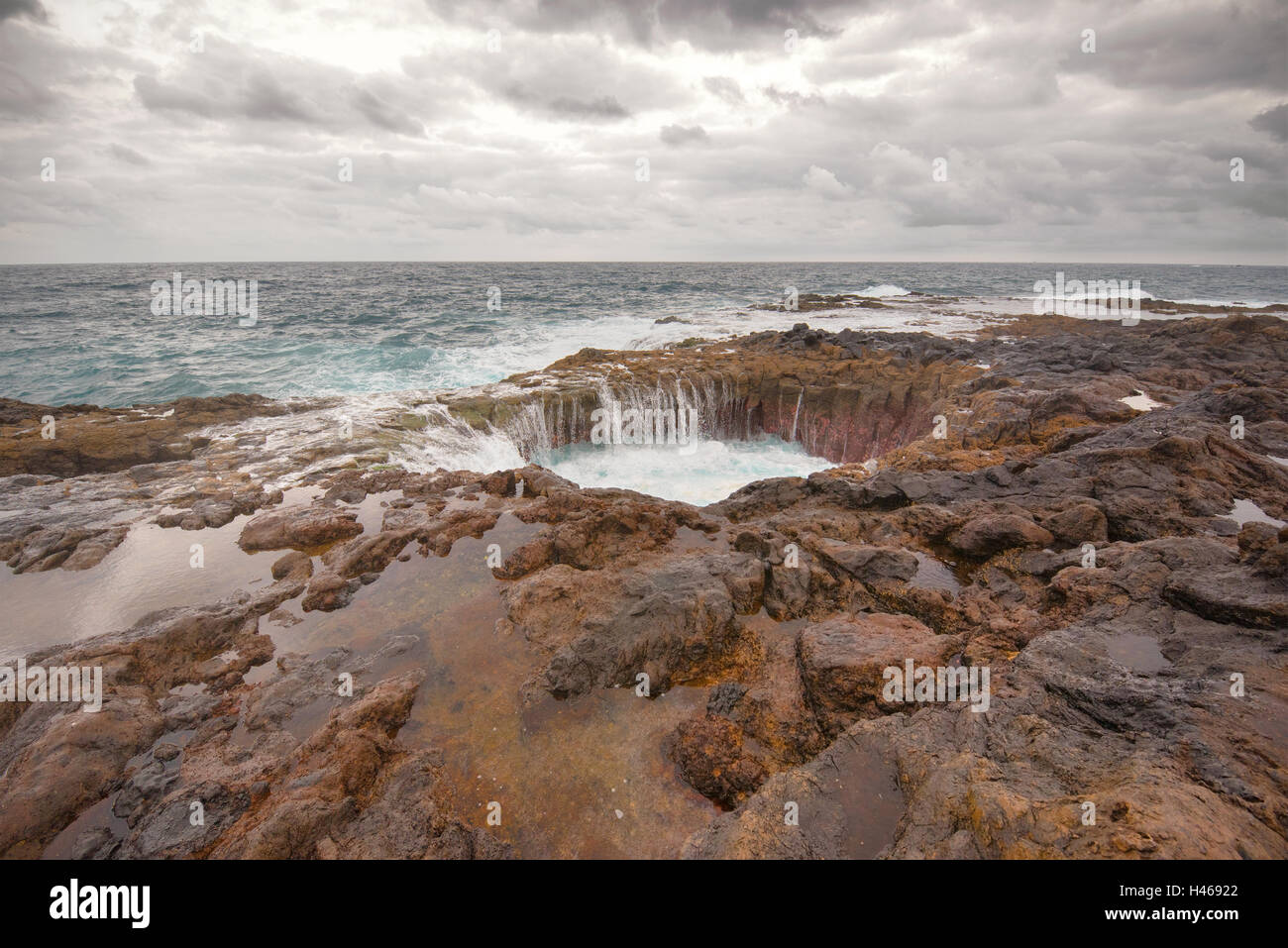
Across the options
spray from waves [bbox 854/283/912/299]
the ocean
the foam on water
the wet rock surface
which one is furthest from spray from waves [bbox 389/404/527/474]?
spray from waves [bbox 854/283/912/299]

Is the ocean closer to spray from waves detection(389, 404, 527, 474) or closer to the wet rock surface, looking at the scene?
spray from waves detection(389, 404, 527, 474)

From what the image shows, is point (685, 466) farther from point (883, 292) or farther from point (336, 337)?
point (883, 292)

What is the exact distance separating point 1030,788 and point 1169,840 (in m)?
1.05

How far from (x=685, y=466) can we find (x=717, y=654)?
15.8 metres

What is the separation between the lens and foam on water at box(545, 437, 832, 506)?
21328mm

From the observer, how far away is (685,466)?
23.7 meters

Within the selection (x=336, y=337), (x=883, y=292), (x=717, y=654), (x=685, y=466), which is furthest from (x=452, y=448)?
(x=883, y=292)

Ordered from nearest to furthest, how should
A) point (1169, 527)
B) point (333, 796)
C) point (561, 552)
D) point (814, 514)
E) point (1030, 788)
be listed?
point (1030, 788) → point (333, 796) → point (1169, 527) → point (561, 552) → point (814, 514)

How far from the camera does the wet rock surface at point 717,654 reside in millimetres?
5211

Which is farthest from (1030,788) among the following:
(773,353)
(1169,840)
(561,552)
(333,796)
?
(773,353)

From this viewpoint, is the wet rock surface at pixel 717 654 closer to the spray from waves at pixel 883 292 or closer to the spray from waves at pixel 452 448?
the spray from waves at pixel 452 448

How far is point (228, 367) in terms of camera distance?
35.1m
